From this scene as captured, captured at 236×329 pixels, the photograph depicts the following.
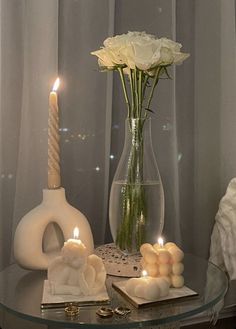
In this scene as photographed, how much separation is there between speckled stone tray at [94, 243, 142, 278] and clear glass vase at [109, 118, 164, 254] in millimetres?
19

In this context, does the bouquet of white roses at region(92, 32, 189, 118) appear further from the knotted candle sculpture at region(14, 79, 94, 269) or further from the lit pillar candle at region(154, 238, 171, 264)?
the lit pillar candle at region(154, 238, 171, 264)

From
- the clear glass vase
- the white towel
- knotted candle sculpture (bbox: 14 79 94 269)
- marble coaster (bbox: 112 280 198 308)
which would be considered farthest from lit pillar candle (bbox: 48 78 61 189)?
the white towel

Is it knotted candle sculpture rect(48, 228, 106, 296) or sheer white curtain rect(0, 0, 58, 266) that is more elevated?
sheer white curtain rect(0, 0, 58, 266)

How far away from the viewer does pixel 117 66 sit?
1.04 meters

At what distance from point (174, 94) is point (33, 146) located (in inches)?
19.1

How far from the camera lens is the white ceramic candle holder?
39.1 inches

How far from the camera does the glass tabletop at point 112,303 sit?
0.76 metres

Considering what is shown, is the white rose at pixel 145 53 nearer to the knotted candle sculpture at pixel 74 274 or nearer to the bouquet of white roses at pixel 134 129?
the bouquet of white roses at pixel 134 129

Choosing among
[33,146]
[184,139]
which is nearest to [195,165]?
[184,139]

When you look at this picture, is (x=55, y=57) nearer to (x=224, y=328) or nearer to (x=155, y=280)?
(x=155, y=280)

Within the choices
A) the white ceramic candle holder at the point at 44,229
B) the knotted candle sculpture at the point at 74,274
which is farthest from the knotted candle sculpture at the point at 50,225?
the knotted candle sculpture at the point at 74,274

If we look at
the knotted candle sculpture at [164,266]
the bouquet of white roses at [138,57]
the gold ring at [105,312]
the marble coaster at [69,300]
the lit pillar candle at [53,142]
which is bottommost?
the gold ring at [105,312]

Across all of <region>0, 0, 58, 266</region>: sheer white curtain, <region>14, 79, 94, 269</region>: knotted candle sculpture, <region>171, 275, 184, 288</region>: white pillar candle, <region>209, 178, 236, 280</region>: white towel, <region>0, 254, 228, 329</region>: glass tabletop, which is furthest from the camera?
<region>209, 178, 236, 280</region>: white towel

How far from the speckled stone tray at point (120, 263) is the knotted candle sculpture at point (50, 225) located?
0.19 ft
